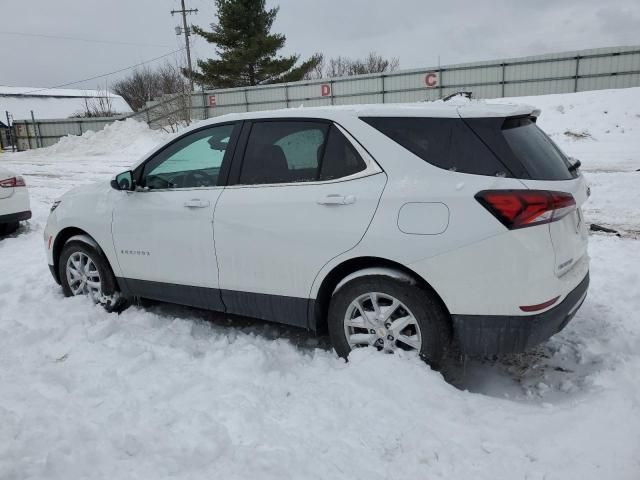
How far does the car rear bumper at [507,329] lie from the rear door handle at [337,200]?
0.94 meters

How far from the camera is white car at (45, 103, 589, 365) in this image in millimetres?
2738

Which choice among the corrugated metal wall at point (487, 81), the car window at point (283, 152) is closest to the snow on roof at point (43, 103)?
the corrugated metal wall at point (487, 81)

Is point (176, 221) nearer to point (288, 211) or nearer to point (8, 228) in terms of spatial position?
point (288, 211)

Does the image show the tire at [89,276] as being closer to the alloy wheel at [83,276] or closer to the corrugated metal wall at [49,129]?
the alloy wheel at [83,276]

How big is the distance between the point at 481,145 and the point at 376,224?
76cm

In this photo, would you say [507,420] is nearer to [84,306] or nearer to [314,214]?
[314,214]

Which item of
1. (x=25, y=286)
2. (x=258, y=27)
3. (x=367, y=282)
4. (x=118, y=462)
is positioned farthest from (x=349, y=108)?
(x=258, y=27)

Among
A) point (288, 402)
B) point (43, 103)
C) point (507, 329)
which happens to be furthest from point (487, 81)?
point (43, 103)

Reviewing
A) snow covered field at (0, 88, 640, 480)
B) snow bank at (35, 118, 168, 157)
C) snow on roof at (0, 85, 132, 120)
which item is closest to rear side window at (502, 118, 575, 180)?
snow covered field at (0, 88, 640, 480)

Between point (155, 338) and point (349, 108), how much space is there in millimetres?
2315

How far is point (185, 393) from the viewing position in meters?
3.08

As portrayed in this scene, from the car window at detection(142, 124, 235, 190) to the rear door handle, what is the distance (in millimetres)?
1002

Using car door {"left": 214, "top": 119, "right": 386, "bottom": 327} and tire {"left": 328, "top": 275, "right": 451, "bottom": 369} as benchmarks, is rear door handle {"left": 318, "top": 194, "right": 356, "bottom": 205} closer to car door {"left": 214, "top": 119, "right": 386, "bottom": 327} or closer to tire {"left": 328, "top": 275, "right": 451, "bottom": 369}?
car door {"left": 214, "top": 119, "right": 386, "bottom": 327}

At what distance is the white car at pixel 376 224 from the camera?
Result: 2.74m
